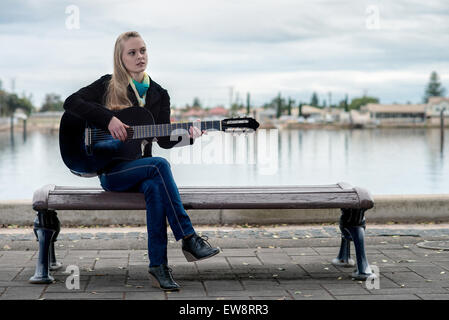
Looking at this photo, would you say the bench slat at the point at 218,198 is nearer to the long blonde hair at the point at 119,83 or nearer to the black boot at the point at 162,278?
the black boot at the point at 162,278

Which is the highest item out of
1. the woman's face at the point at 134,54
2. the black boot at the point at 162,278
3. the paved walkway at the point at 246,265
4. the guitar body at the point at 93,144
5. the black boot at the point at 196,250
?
the woman's face at the point at 134,54

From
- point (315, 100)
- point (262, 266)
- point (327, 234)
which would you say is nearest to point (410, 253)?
point (327, 234)

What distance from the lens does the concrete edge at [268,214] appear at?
22.6 ft

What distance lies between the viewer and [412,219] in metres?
7.29

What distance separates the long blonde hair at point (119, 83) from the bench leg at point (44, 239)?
3.02 feet

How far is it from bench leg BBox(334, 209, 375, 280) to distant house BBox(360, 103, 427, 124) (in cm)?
13740

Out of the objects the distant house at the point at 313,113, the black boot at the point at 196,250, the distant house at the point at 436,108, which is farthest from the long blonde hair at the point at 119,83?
the distant house at the point at 313,113

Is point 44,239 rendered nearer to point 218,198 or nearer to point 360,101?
point 218,198

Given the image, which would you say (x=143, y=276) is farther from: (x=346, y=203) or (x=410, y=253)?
(x=410, y=253)

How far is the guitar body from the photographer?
4848 mm

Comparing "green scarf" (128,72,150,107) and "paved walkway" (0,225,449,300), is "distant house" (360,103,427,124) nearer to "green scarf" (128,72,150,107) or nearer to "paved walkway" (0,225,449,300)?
"paved walkway" (0,225,449,300)

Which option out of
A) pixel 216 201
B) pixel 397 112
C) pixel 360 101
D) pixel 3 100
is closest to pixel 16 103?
pixel 3 100

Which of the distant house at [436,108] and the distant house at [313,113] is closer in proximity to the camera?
the distant house at [436,108]

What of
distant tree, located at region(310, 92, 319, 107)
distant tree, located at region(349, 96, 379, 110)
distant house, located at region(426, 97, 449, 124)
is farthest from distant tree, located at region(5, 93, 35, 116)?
distant house, located at region(426, 97, 449, 124)
